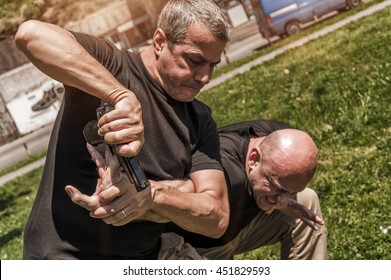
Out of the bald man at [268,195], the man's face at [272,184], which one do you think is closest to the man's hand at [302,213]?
the bald man at [268,195]

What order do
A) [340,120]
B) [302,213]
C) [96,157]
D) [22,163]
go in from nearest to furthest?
[96,157]
[302,213]
[340,120]
[22,163]

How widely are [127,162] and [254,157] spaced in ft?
5.55

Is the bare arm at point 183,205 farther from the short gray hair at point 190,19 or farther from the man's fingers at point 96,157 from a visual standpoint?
the short gray hair at point 190,19

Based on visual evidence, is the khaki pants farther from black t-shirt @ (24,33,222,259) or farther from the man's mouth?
black t-shirt @ (24,33,222,259)

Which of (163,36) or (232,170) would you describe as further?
(232,170)

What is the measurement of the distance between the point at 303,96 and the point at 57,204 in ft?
24.9

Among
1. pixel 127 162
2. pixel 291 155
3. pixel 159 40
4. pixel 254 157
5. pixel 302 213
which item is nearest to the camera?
pixel 127 162

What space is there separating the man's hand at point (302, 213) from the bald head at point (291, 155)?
0.51m

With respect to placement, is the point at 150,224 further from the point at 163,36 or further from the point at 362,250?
the point at 362,250

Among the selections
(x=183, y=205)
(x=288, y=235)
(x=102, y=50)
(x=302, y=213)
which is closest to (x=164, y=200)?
(x=183, y=205)

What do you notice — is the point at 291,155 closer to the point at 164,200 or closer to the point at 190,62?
the point at 190,62

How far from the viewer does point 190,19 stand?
313 centimetres
